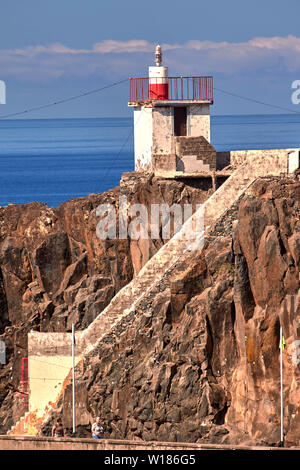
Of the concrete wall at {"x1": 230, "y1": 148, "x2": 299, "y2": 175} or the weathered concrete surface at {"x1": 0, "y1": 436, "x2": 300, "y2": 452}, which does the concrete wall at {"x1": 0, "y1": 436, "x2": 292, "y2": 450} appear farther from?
the concrete wall at {"x1": 230, "y1": 148, "x2": 299, "y2": 175}

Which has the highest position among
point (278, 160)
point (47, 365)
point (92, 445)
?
point (278, 160)

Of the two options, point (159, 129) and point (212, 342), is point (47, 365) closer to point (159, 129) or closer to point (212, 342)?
point (212, 342)

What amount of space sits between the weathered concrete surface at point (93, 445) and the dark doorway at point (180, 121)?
20.4 metres

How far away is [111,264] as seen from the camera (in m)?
57.2

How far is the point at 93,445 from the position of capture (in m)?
42.5

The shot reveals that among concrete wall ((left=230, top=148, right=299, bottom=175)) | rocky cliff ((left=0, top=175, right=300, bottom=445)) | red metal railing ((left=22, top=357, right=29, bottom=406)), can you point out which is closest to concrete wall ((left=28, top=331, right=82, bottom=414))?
rocky cliff ((left=0, top=175, right=300, bottom=445))

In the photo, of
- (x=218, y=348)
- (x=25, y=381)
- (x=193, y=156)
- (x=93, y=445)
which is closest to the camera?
(x=93, y=445)

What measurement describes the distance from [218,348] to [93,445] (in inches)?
319

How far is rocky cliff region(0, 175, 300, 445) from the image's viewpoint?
46.4 metres

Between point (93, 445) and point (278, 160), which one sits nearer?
point (93, 445)

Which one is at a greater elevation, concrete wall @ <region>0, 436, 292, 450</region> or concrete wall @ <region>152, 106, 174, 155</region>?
concrete wall @ <region>152, 106, 174, 155</region>

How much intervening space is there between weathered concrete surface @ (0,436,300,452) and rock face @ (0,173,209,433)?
12.3m

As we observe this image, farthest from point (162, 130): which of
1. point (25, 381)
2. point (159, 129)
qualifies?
point (25, 381)
